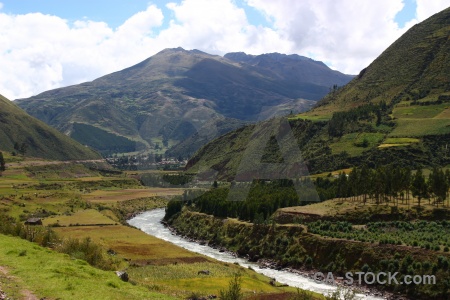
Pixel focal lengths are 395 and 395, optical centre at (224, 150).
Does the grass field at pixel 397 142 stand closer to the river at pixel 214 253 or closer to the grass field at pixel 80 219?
the river at pixel 214 253

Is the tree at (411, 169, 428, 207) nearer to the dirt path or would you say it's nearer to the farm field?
the farm field

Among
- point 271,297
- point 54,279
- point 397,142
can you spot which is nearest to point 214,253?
point 271,297

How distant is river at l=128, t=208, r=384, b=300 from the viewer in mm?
68688

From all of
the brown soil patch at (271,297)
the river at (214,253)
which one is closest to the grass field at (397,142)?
the river at (214,253)

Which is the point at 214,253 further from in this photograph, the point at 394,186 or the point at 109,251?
the point at 394,186

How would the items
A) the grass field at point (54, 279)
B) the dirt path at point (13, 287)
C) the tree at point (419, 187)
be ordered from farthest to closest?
the tree at point (419, 187)
the grass field at point (54, 279)
the dirt path at point (13, 287)

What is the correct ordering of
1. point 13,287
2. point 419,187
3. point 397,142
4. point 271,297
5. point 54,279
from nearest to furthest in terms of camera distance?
point 13,287 → point 54,279 → point 271,297 → point 419,187 → point 397,142

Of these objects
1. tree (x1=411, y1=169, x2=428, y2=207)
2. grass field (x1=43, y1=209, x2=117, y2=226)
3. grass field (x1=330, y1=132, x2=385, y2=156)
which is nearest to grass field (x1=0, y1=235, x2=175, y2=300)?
grass field (x1=43, y1=209, x2=117, y2=226)

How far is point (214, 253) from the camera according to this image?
98.6m

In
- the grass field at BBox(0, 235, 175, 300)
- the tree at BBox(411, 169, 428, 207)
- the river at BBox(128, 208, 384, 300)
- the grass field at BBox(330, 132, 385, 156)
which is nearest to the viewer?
the grass field at BBox(0, 235, 175, 300)

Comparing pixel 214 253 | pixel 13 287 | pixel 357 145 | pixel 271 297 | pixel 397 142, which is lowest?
pixel 214 253

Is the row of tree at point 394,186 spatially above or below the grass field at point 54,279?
above

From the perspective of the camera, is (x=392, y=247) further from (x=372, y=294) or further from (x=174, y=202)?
(x=174, y=202)

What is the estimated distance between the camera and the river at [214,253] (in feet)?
225
